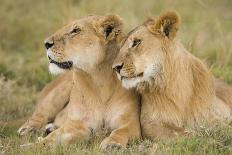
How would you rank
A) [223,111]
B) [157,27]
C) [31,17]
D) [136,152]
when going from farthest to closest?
[31,17]
[223,111]
[157,27]
[136,152]

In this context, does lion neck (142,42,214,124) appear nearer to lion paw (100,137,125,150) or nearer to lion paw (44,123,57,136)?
lion paw (100,137,125,150)

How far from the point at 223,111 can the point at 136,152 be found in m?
1.30

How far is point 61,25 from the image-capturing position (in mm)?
11797

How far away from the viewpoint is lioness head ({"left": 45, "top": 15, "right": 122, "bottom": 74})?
714cm

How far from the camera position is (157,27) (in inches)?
272

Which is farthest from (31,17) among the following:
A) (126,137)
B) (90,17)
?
(126,137)

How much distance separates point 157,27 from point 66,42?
86cm

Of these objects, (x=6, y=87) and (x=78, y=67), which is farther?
(x=6, y=87)

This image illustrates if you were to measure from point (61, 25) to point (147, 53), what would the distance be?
16.8 ft

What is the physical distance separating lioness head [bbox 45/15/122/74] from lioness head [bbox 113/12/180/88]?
324 mm

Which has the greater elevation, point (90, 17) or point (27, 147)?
point (90, 17)

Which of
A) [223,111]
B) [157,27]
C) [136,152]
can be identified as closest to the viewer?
[136,152]

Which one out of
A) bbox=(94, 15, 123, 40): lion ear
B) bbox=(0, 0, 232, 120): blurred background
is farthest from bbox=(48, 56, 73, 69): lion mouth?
bbox=(0, 0, 232, 120): blurred background

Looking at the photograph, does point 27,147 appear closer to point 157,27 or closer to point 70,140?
point 70,140
